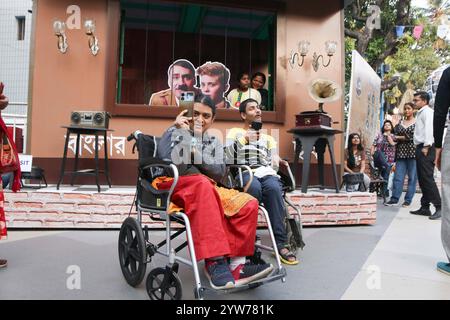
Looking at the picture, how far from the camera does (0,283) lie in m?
2.55

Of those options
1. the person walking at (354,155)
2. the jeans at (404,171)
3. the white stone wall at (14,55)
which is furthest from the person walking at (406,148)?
the white stone wall at (14,55)

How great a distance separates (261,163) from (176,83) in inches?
205

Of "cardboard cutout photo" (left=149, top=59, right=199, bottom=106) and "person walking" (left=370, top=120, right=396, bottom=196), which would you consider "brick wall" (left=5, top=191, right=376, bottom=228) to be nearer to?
"cardboard cutout photo" (left=149, top=59, right=199, bottom=106)

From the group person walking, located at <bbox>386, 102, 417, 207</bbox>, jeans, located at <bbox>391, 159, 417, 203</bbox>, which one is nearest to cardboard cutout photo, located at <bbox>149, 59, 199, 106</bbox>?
person walking, located at <bbox>386, 102, 417, 207</bbox>

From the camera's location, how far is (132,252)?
2.52m

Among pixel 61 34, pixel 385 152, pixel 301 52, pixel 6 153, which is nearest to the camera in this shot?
pixel 6 153

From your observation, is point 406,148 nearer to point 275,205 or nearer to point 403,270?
point 403,270

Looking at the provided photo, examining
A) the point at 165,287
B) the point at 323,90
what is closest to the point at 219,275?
the point at 165,287

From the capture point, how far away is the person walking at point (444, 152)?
2994 mm

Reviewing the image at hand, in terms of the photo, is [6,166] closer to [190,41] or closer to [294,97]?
[294,97]

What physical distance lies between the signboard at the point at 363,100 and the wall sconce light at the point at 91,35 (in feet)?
13.9

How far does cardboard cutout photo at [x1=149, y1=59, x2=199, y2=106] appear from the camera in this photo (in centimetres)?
819

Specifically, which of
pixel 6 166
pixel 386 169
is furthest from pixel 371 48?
pixel 6 166

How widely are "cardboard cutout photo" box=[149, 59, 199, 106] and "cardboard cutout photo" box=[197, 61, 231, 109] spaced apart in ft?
0.66
